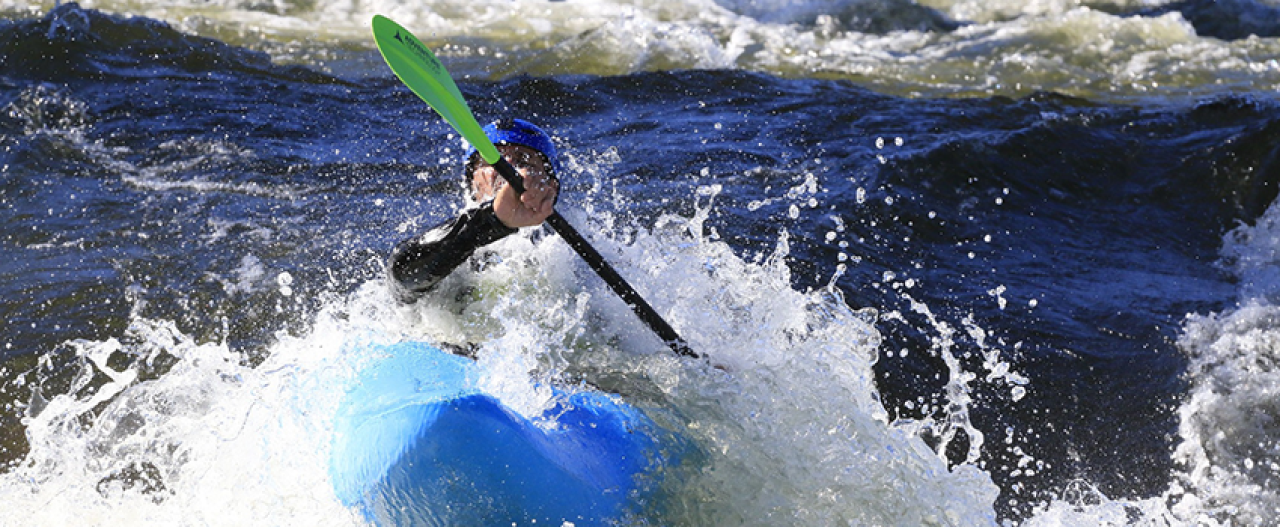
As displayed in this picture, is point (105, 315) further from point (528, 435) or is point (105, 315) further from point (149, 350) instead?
point (528, 435)

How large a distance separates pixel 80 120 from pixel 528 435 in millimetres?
5022

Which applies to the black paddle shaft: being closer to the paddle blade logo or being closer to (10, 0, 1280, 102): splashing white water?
the paddle blade logo

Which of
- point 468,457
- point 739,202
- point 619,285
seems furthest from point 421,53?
point 739,202

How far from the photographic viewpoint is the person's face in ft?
9.74

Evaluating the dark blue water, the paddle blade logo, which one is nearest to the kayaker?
the paddle blade logo

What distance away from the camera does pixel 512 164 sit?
2.96 meters

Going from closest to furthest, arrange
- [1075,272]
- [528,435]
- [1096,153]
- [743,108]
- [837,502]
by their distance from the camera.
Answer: [528,435] → [837,502] → [1075,272] → [1096,153] → [743,108]

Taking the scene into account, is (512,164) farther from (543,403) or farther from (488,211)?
(543,403)

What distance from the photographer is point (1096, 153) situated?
6902 mm

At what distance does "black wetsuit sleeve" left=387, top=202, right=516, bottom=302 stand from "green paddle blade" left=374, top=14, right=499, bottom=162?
0.69 feet

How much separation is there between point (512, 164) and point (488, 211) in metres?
0.16

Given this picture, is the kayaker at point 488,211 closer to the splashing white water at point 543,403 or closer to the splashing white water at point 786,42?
→ the splashing white water at point 543,403

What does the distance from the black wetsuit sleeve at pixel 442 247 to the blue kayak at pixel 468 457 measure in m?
0.31

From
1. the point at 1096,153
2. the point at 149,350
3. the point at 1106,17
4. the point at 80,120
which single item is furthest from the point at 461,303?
the point at 1106,17
